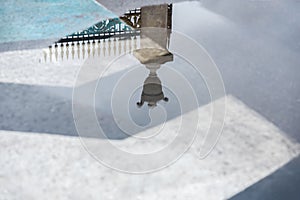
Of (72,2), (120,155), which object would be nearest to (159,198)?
(120,155)

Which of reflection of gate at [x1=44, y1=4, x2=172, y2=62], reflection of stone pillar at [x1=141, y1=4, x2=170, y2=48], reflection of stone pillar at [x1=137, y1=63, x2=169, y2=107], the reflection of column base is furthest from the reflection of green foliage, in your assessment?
reflection of stone pillar at [x1=137, y1=63, x2=169, y2=107]

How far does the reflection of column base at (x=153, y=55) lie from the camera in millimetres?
3822

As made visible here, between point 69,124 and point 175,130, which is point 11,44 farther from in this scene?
point 175,130

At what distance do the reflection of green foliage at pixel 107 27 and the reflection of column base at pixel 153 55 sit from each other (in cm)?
53

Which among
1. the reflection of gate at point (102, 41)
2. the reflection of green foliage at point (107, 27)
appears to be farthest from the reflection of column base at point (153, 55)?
the reflection of green foliage at point (107, 27)

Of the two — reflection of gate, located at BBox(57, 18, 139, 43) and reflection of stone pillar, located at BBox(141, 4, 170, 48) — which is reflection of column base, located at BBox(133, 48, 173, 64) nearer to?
reflection of stone pillar, located at BBox(141, 4, 170, 48)

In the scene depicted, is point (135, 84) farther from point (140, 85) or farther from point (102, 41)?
point (102, 41)

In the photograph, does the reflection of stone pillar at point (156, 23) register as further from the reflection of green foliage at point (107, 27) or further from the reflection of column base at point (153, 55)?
the reflection of green foliage at point (107, 27)

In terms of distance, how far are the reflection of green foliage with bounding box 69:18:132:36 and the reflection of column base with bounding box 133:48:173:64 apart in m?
0.53

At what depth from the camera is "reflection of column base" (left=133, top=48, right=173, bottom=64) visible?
382cm

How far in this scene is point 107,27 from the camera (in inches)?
177

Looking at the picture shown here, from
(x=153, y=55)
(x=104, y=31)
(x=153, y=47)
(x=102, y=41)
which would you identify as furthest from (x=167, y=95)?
(x=104, y=31)

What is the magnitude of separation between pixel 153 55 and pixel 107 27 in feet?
2.67

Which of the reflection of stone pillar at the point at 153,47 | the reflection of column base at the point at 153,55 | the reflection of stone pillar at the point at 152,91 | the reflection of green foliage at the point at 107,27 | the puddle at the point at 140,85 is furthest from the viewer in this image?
the reflection of green foliage at the point at 107,27
